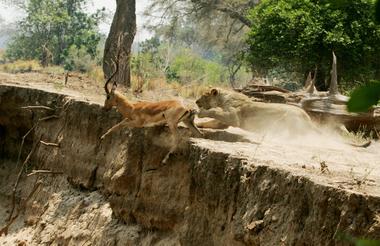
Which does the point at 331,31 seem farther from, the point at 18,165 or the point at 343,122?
the point at 18,165

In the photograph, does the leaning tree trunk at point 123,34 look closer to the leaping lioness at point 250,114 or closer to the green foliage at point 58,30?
the leaping lioness at point 250,114

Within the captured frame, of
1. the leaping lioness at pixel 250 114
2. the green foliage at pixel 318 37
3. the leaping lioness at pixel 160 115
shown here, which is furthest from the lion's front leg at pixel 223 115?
the green foliage at pixel 318 37

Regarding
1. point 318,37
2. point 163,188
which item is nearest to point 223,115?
point 163,188

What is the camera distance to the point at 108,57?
A: 17719 mm

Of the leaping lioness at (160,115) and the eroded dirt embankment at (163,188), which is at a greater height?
the leaping lioness at (160,115)

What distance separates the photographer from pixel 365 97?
0.73m

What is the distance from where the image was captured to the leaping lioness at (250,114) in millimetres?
8953

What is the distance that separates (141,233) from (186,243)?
1.49m

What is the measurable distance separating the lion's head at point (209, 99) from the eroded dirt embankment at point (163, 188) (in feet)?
3.81

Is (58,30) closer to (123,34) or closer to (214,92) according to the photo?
(123,34)

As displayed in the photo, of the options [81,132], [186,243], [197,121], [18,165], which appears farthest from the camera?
[18,165]

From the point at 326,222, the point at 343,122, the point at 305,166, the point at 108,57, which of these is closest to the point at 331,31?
the point at 343,122

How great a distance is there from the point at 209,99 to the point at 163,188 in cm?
192

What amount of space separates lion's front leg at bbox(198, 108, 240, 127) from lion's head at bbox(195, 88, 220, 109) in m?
0.25
